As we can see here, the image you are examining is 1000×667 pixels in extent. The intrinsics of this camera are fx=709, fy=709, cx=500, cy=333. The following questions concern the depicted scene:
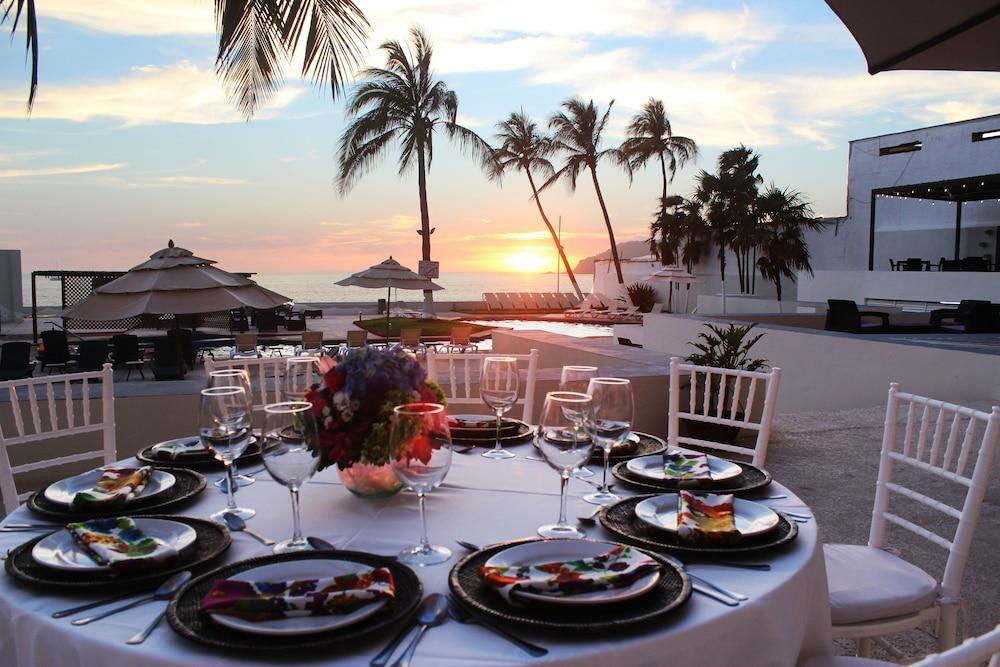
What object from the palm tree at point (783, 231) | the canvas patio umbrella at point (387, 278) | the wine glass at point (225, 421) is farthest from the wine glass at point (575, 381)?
the palm tree at point (783, 231)

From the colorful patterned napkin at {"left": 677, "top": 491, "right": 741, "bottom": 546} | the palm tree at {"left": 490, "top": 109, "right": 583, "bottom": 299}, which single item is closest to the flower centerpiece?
the colorful patterned napkin at {"left": 677, "top": 491, "right": 741, "bottom": 546}

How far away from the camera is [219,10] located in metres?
4.65

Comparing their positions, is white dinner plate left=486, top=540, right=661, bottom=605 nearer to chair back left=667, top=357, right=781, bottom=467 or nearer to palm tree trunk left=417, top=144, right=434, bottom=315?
chair back left=667, top=357, right=781, bottom=467

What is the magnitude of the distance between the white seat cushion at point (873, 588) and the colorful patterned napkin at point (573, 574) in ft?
2.84

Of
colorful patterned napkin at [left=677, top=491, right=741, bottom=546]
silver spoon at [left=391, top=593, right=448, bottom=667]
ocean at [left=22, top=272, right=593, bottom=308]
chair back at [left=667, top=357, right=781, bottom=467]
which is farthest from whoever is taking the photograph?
ocean at [left=22, top=272, right=593, bottom=308]

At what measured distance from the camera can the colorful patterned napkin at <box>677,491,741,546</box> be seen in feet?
4.44

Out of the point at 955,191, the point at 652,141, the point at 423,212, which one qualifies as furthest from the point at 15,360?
the point at 652,141

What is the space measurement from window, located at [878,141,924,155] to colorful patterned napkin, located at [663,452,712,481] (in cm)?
2053

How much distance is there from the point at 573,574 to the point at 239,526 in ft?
2.49

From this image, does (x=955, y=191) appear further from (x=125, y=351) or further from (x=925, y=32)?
(x=125, y=351)

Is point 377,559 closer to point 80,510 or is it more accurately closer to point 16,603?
point 16,603

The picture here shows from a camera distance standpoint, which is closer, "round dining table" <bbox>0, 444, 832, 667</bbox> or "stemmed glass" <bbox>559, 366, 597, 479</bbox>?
"round dining table" <bbox>0, 444, 832, 667</bbox>

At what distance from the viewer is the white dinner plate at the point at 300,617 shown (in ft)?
3.23

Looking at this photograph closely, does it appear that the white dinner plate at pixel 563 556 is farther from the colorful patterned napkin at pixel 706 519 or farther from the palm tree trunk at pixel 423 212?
the palm tree trunk at pixel 423 212
